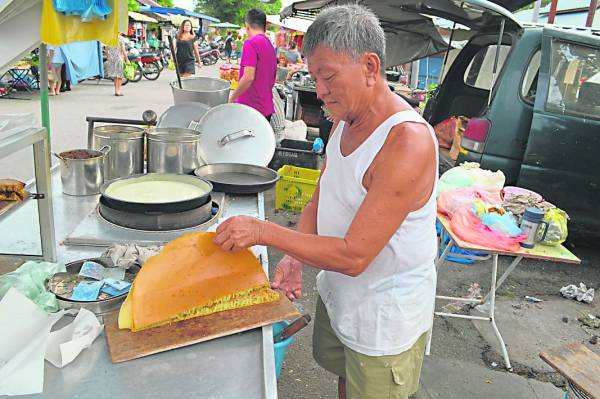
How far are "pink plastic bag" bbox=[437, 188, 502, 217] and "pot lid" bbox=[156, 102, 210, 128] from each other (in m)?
1.78

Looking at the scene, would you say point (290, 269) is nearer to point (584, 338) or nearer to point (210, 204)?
point (210, 204)

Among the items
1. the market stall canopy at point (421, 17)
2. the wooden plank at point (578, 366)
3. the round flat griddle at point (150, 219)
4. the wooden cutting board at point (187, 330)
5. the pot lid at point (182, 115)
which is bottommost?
the wooden plank at point (578, 366)

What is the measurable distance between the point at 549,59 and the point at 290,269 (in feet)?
11.2

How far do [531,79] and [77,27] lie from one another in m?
3.81

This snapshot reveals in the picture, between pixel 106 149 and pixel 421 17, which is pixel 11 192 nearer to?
pixel 106 149

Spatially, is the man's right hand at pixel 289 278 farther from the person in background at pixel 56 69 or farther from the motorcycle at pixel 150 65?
the motorcycle at pixel 150 65

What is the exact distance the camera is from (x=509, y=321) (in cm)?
344

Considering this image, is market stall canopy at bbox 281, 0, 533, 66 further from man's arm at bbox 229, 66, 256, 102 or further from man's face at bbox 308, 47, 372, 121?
man's face at bbox 308, 47, 372, 121

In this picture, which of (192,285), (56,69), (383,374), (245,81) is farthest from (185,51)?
(383,374)

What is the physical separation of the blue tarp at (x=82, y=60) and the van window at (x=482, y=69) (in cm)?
1007

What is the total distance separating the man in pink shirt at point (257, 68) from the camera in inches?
176

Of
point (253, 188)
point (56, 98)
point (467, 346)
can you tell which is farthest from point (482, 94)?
point (56, 98)

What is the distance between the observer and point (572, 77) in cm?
403

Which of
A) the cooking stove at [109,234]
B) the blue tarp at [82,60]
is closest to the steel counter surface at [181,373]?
the cooking stove at [109,234]
